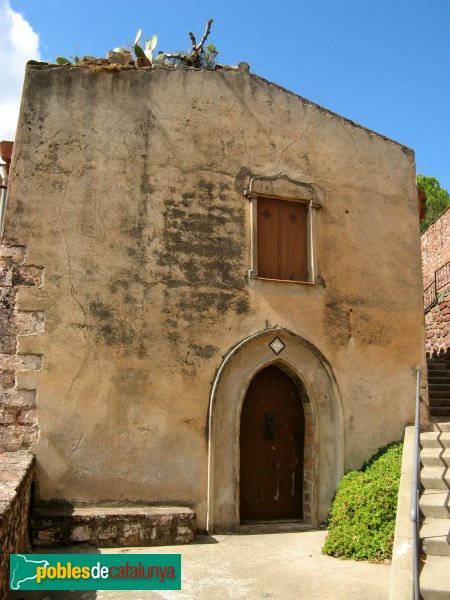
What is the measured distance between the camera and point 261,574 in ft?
19.2

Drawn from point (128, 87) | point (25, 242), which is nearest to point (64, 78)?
point (128, 87)

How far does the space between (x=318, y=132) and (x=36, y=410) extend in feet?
20.5

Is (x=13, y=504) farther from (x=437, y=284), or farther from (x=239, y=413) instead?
(x=437, y=284)

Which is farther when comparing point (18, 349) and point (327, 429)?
point (327, 429)

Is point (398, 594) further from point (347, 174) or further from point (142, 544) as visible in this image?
point (347, 174)

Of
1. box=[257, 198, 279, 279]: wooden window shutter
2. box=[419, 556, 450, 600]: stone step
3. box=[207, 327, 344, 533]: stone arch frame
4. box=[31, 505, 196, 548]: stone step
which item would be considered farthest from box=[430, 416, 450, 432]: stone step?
box=[31, 505, 196, 548]: stone step

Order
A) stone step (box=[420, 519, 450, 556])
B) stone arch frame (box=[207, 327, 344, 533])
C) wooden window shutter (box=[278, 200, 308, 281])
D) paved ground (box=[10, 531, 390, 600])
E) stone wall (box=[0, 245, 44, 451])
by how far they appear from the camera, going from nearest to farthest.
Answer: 1. paved ground (box=[10, 531, 390, 600])
2. stone step (box=[420, 519, 450, 556])
3. stone wall (box=[0, 245, 44, 451])
4. stone arch frame (box=[207, 327, 344, 533])
5. wooden window shutter (box=[278, 200, 308, 281])

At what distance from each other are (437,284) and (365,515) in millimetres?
11100

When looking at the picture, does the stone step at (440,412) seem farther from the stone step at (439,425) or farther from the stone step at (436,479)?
the stone step at (436,479)

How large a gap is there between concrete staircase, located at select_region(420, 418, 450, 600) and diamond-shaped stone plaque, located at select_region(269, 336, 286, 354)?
7.94ft

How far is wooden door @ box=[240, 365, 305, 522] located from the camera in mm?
8273

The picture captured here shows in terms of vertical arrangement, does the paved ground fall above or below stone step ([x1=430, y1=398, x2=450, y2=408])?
below

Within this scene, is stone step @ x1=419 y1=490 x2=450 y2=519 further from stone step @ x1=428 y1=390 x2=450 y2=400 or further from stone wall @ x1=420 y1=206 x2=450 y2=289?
stone wall @ x1=420 y1=206 x2=450 y2=289

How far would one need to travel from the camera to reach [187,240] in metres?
8.23
